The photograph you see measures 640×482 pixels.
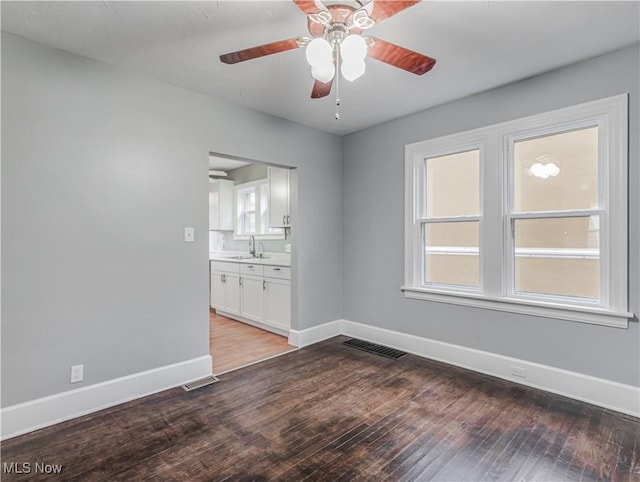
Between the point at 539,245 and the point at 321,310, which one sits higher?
the point at 539,245

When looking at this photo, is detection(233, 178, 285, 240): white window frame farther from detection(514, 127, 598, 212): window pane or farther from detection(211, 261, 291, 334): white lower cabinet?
detection(514, 127, 598, 212): window pane

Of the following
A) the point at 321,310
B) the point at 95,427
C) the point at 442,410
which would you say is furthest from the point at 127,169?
the point at 442,410

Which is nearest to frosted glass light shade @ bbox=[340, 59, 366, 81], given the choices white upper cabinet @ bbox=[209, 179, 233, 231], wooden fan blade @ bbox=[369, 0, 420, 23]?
wooden fan blade @ bbox=[369, 0, 420, 23]

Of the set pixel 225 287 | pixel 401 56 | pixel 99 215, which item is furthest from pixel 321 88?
pixel 225 287

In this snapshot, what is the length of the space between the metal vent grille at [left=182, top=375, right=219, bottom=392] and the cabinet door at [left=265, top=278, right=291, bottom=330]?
124 cm

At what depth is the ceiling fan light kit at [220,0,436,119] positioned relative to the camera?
1.53 meters

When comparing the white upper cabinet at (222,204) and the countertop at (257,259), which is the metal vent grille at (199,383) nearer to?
the countertop at (257,259)

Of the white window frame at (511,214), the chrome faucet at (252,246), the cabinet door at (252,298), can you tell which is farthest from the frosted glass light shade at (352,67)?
the chrome faucet at (252,246)

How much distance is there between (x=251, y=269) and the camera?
4.69 m

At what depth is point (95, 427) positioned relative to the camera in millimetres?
2230

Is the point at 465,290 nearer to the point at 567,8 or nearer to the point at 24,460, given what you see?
the point at 567,8

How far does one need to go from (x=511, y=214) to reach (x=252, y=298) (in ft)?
10.9

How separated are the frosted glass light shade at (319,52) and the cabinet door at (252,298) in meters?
3.32

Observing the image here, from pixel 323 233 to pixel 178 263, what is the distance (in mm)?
Answer: 1815
